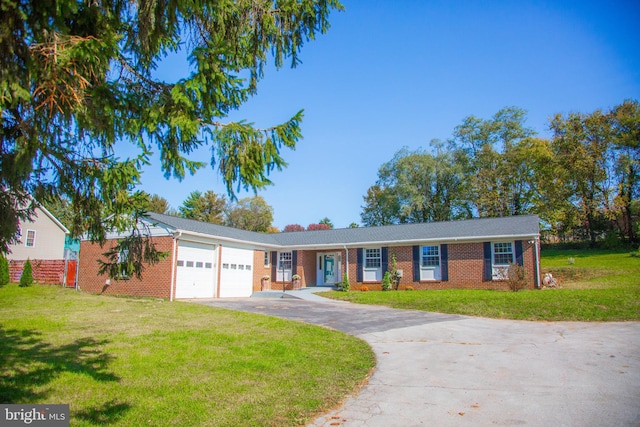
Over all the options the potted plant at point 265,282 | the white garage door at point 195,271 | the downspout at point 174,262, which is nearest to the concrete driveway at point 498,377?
the downspout at point 174,262

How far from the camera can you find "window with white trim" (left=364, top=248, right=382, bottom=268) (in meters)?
23.5

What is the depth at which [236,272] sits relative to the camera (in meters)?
22.0

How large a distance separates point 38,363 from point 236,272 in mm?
16025

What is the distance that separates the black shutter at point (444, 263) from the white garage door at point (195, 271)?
1188 cm

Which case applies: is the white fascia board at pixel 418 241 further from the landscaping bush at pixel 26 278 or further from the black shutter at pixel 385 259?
the landscaping bush at pixel 26 278

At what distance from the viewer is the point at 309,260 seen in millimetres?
26828

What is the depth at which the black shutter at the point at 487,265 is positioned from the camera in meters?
20.3

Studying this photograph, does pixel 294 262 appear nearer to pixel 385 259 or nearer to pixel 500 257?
pixel 385 259

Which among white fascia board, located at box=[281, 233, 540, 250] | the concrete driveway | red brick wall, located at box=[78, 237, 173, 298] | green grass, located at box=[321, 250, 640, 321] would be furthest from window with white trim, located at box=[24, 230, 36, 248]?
the concrete driveway

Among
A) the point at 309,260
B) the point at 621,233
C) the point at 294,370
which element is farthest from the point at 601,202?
the point at 294,370

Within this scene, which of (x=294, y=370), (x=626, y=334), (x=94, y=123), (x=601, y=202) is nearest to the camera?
(x=94, y=123)

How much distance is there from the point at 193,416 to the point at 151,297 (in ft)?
48.8

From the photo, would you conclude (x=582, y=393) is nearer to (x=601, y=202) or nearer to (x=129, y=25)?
(x=129, y=25)

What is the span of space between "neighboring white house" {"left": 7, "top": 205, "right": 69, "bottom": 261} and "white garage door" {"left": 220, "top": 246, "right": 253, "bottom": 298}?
53.9 ft
